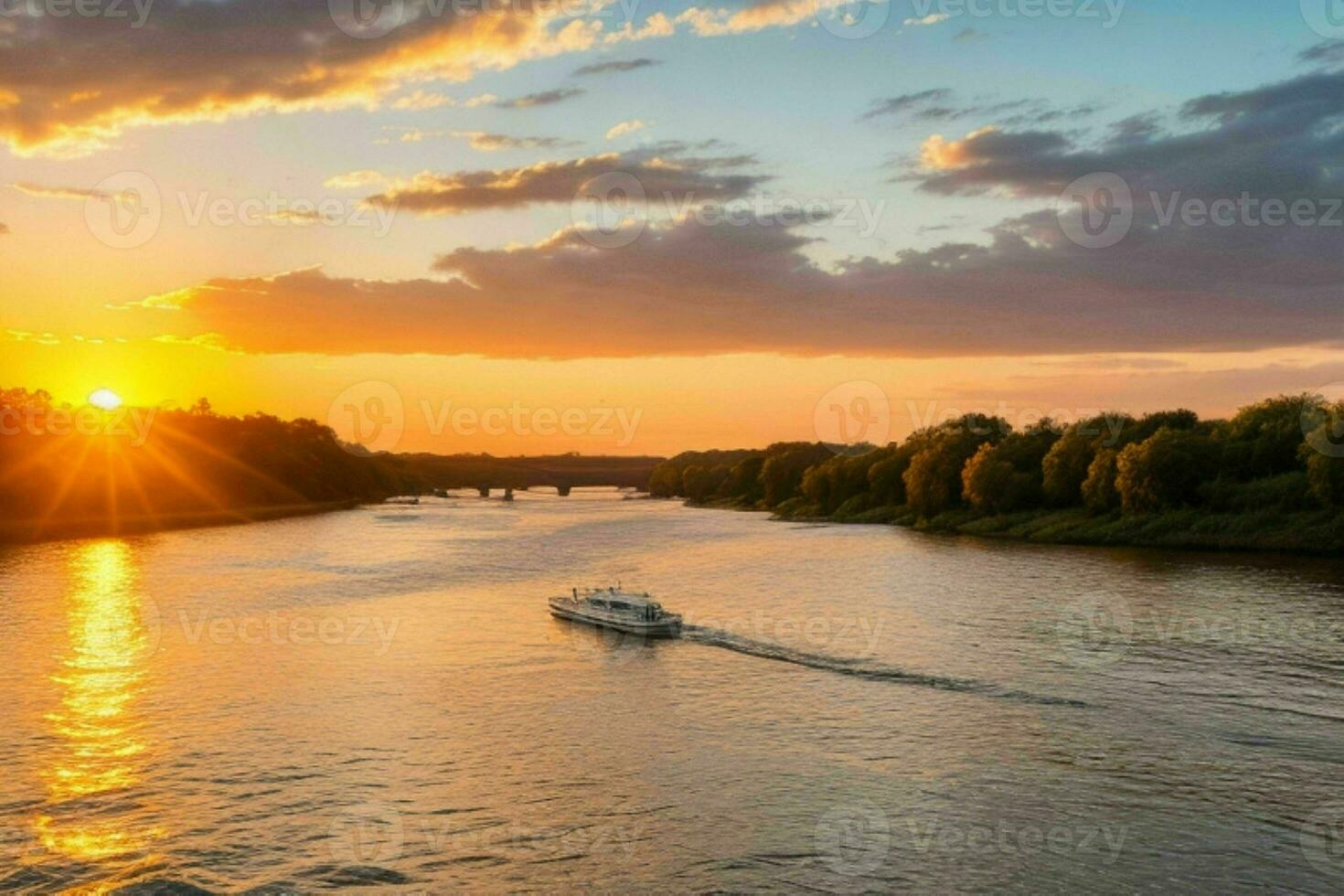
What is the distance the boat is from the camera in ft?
257

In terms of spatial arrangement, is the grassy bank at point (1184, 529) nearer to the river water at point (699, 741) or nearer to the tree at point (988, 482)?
the tree at point (988, 482)

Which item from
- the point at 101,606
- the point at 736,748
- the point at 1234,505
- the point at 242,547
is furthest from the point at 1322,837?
the point at 242,547

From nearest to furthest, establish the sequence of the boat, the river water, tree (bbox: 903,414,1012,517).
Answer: the river water < the boat < tree (bbox: 903,414,1012,517)

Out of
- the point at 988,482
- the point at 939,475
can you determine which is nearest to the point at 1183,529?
the point at 988,482

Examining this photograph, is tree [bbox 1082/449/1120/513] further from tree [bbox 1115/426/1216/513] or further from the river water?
the river water

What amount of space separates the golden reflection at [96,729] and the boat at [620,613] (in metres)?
30.9

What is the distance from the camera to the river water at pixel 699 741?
35.6 metres

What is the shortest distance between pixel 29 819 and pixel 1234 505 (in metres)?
125

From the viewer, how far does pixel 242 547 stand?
154000mm

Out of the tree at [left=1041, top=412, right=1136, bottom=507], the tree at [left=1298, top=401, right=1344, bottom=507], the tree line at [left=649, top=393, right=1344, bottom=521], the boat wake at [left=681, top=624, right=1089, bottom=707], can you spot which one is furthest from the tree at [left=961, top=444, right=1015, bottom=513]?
the boat wake at [left=681, top=624, right=1089, bottom=707]

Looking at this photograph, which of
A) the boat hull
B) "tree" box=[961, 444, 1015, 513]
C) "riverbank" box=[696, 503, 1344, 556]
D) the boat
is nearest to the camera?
the boat hull

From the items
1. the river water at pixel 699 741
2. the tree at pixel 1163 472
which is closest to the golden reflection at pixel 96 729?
the river water at pixel 699 741

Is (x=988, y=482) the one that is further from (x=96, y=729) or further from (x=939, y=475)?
(x=96, y=729)

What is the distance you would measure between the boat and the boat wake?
1.94 meters
